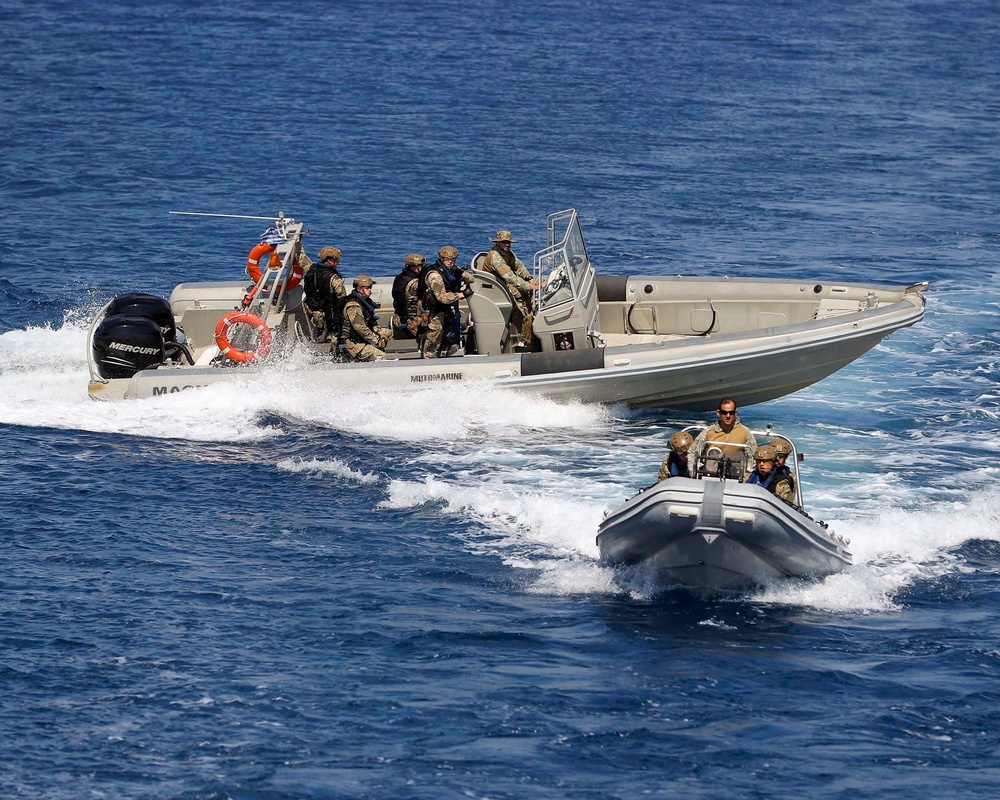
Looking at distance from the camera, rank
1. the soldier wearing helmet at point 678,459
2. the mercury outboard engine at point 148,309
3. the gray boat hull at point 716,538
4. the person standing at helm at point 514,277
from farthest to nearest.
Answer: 1. the mercury outboard engine at point 148,309
2. the person standing at helm at point 514,277
3. the soldier wearing helmet at point 678,459
4. the gray boat hull at point 716,538

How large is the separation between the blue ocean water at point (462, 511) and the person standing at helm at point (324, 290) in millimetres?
1074

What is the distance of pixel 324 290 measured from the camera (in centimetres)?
1683

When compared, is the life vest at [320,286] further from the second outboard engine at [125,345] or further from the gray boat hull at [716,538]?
the gray boat hull at [716,538]

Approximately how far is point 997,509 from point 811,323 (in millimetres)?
2890

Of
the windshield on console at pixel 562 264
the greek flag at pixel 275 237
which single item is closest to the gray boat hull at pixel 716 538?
the windshield on console at pixel 562 264

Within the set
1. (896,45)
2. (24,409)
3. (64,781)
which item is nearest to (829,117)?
(896,45)

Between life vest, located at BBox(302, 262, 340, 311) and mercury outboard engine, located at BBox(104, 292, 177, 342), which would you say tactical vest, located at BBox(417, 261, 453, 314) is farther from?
mercury outboard engine, located at BBox(104, 292, 177, 342)

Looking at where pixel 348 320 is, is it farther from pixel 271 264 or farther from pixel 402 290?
pixel 271 264

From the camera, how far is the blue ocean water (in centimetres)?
1011

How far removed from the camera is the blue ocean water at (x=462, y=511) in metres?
10.1

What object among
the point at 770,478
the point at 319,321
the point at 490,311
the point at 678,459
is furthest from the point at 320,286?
the point at 770,478

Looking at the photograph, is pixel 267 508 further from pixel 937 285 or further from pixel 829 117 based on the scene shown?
pixel 829 117

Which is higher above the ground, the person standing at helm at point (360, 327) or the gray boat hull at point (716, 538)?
the person standing at helm at point (360, 327)

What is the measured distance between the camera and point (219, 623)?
11.8 meters
